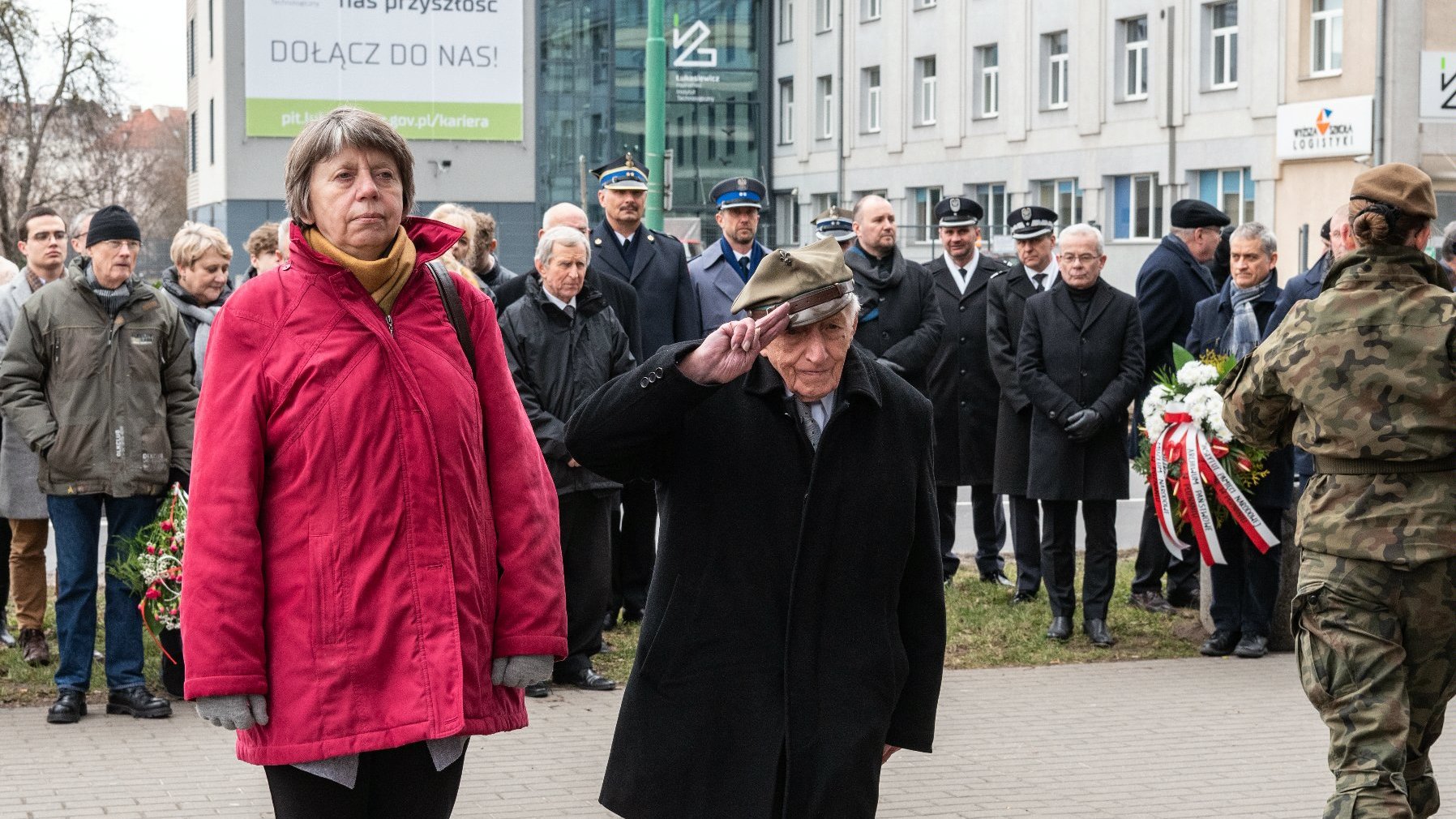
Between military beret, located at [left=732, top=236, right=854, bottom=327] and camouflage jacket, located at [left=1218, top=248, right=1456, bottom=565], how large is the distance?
72.8 inches

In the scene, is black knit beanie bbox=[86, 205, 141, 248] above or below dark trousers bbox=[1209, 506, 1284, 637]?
above

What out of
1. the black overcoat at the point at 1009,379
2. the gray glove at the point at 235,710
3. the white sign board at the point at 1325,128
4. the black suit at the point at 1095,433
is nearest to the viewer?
the gray glove at the point at 235,710

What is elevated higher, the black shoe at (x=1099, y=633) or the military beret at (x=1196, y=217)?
the military beret at (x=1196, y=217)

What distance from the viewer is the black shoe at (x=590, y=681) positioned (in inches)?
331

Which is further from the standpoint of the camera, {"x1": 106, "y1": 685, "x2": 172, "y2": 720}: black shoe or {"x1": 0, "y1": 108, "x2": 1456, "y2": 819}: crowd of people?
{"x1": 106, "y1": 685, "x2": 172, "y2": 720}: black shoe

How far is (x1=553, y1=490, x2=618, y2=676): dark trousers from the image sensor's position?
27.3 ft

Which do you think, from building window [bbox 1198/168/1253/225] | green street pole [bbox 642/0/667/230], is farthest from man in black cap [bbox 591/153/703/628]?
building window [bbox 1198/168/1253/225]

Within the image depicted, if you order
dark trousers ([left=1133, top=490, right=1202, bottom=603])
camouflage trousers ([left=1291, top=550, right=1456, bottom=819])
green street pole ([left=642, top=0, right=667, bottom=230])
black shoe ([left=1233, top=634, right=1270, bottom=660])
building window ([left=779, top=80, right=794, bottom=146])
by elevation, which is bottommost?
black shoe ([left=1233, top=634, right=1270, bottom=660])

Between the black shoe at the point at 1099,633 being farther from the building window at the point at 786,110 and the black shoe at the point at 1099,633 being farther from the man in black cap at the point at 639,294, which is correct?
the building window at the point at 786,110

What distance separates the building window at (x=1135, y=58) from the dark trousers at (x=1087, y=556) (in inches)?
1334

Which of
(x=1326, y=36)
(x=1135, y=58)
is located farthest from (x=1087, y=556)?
(x=1135, y=58)

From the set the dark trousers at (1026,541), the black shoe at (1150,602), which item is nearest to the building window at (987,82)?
the black shoe at (1150,602)

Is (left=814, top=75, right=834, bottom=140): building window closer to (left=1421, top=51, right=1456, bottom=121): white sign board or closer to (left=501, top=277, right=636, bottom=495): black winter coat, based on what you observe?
(left=1421, top=51, right=1456, bottom=121): white sign board

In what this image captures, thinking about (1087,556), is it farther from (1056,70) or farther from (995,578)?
(1056,70)
